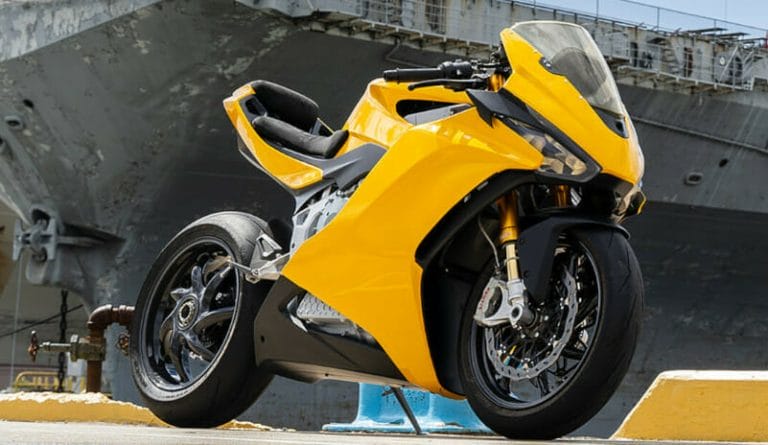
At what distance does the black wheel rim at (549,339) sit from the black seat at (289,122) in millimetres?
1138

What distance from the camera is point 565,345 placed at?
383 cm

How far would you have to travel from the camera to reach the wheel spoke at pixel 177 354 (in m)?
4.96

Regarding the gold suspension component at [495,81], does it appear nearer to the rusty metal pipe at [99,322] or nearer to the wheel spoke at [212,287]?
the wheel spoke at [212,287]

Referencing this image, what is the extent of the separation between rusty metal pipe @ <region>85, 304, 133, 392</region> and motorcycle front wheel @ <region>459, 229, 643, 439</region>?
2.42 meters

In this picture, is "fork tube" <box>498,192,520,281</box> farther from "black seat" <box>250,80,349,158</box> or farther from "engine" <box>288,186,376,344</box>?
"black seat" <box>250,80,349,158</box>

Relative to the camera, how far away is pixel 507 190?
4.03 m

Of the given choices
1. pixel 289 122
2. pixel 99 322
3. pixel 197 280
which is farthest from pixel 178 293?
pixel 99 322

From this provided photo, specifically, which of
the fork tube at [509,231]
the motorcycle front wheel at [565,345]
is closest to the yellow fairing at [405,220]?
the fork tube at [509,231]

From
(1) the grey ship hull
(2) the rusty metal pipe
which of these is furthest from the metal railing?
(2) the rusty metal pipe

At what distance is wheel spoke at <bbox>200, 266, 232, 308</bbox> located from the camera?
4922 millimetres

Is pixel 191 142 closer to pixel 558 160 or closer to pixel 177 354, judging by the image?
pixel 177 354

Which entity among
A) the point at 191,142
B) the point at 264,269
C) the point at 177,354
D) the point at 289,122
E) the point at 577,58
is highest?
the point at 577,58

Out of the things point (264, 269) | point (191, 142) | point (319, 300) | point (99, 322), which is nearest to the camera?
point (319, 300)

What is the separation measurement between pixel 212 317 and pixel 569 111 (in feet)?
5.40
